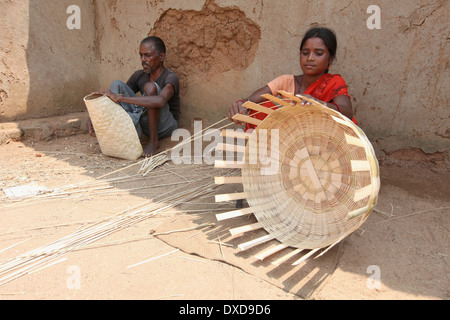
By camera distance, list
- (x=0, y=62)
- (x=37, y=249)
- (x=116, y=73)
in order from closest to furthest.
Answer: (x=37, y=249) → (x=0, y=62) → (x=116, y=73)

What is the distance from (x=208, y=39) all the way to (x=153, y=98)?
76 cm

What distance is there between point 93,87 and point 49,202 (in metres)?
2.15

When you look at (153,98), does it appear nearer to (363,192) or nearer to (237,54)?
(237,54)

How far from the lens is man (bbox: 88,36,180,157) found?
10.1 ft

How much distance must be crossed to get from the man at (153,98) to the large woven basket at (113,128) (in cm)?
11

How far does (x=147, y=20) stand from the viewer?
348 centimetres

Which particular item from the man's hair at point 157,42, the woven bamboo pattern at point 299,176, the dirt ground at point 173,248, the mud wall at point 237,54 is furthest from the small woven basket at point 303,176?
the man's hair at point 157,42

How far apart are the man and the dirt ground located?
66 centimetres

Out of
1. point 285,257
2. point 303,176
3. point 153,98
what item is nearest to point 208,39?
point 153,98

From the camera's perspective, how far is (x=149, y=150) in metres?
3.18

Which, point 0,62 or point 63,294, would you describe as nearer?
point 63,294

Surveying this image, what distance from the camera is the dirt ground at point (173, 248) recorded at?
1.44 metres

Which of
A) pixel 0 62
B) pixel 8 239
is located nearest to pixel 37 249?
pixel 8 239

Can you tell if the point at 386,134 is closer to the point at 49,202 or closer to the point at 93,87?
the point at 49,202
